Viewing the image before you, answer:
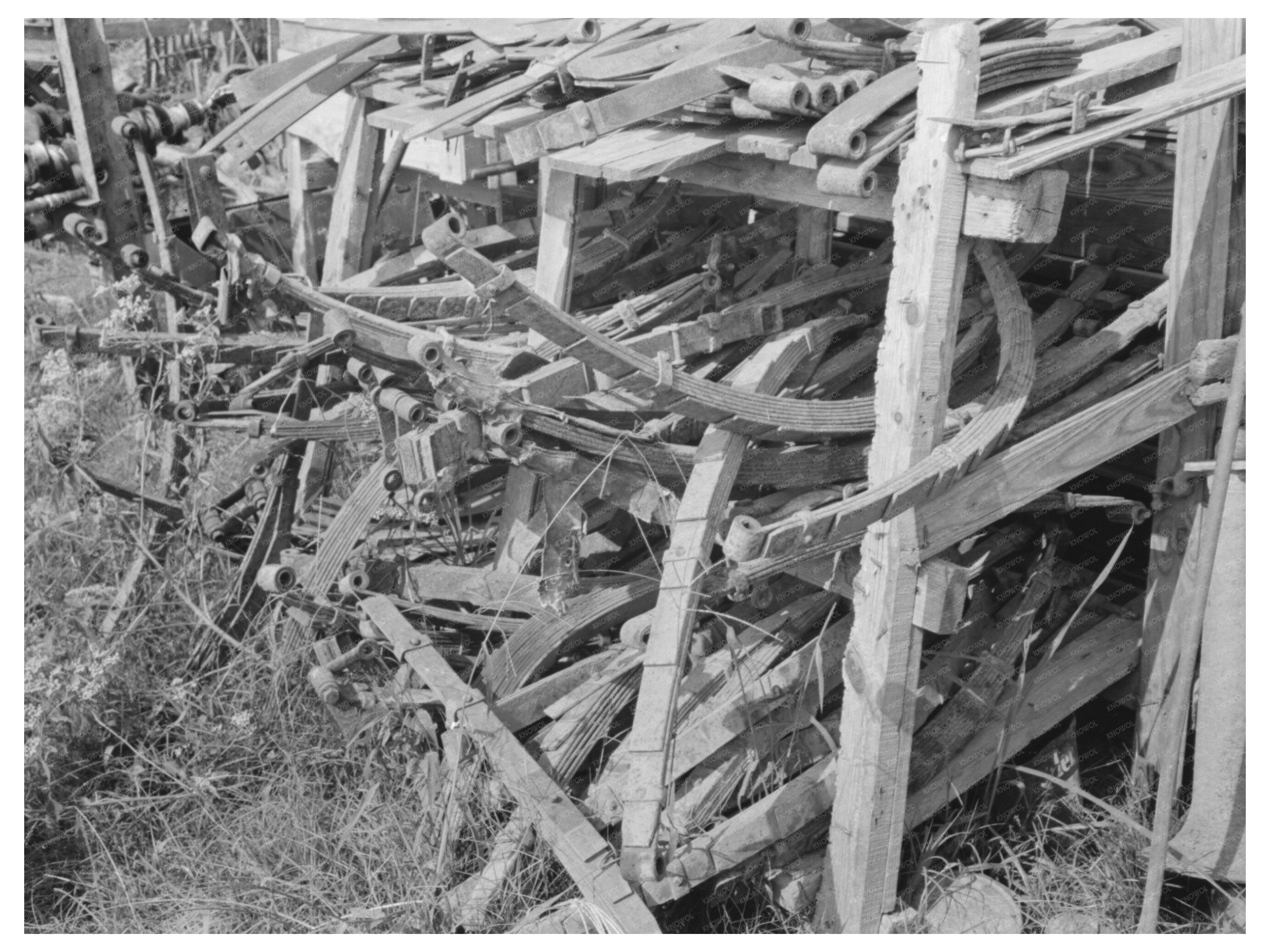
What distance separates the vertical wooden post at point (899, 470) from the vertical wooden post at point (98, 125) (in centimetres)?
407

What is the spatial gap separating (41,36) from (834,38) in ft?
16.3

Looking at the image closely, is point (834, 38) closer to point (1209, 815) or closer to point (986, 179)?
point (986, 179)

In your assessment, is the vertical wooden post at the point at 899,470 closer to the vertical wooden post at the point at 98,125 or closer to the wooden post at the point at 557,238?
the wooden post at the point at 557,238

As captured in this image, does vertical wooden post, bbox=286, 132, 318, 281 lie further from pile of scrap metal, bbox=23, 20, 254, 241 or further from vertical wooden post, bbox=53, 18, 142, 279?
vertical wooden post, bbox=53, 18, 142, 279

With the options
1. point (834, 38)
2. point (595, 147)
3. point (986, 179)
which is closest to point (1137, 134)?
point (834, 38)

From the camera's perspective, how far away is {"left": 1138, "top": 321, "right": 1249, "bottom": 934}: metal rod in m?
3.46

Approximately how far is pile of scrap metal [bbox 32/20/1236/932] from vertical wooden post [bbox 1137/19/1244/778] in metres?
0.15

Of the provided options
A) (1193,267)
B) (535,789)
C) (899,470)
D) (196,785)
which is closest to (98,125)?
(196,785)

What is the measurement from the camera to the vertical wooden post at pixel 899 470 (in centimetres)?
316

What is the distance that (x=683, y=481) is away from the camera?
425 cm

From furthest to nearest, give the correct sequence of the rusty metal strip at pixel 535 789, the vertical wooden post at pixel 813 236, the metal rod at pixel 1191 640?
1. the vertical wooden post at pixel 813 236
2. the rusty metal strip at pixel 535 789
3. the metal rod at pixel 1191 640

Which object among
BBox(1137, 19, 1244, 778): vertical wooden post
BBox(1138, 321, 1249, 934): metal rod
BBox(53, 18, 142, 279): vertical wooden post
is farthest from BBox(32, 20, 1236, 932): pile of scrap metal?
BBox(53, 18, 142, 279): vertical wooden post

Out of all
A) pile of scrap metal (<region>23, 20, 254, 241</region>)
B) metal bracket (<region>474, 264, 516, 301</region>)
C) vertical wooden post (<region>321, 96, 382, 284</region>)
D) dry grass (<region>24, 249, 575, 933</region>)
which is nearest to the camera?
metal bracket (<region>474, 264, 516, 301</region>)

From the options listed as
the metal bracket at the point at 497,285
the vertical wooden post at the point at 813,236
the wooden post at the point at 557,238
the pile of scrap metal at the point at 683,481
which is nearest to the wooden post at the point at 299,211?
the pile of scrap metal at the point at 683,481
